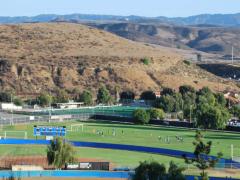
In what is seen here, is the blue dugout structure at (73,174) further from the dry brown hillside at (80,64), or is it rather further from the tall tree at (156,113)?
the dry brown hillside at (80,64)

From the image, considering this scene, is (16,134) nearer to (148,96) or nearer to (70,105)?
(70,105)

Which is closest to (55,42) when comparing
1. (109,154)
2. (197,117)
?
(197,117)

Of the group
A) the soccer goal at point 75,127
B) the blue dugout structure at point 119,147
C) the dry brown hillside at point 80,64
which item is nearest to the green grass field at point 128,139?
the soccer goal at point 75,127

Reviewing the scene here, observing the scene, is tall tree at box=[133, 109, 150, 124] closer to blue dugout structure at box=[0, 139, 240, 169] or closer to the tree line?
the tree line

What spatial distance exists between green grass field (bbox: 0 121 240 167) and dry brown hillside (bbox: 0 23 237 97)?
42.7 m

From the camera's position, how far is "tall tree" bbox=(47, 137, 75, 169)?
219ft

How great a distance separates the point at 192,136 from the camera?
93188 mm

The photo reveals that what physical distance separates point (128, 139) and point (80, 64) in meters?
72.1

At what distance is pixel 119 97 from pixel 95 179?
7987 cm

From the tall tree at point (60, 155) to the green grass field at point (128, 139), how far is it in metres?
5.34

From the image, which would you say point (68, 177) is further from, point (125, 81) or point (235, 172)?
point (125, 81)

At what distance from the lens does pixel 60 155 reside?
66812 mm

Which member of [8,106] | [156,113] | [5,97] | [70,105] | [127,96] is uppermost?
[156,113]

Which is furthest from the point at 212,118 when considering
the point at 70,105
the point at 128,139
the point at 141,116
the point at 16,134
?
the point at 70,105
